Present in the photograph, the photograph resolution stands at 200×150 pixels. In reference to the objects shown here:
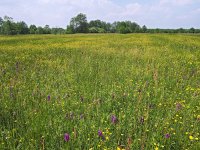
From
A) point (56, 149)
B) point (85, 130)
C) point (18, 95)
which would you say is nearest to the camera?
point (56, 149)

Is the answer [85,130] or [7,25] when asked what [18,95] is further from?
[7,25]

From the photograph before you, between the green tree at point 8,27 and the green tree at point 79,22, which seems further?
the green tree at point 79,22

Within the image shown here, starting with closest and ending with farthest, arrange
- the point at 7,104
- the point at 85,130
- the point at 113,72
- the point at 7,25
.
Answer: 1. the point at 85,130
2. the point at 7,104
3. the point at 113,72
4. the point at 7,25

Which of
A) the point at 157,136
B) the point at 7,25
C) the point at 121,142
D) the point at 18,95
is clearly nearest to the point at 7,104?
the point at 18,95

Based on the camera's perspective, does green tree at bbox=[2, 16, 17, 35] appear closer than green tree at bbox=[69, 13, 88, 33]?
Yes

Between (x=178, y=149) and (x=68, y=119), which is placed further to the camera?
(x=68, y=119)

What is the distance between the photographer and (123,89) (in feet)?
19.5

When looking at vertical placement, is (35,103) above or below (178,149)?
above

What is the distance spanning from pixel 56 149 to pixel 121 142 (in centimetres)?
97

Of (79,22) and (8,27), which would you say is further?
(79,22)

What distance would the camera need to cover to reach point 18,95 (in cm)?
515

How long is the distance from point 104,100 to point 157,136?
184cm

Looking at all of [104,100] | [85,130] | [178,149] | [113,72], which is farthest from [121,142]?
[113,72]

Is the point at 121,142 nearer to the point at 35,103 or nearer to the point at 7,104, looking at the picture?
the point at 35,103
